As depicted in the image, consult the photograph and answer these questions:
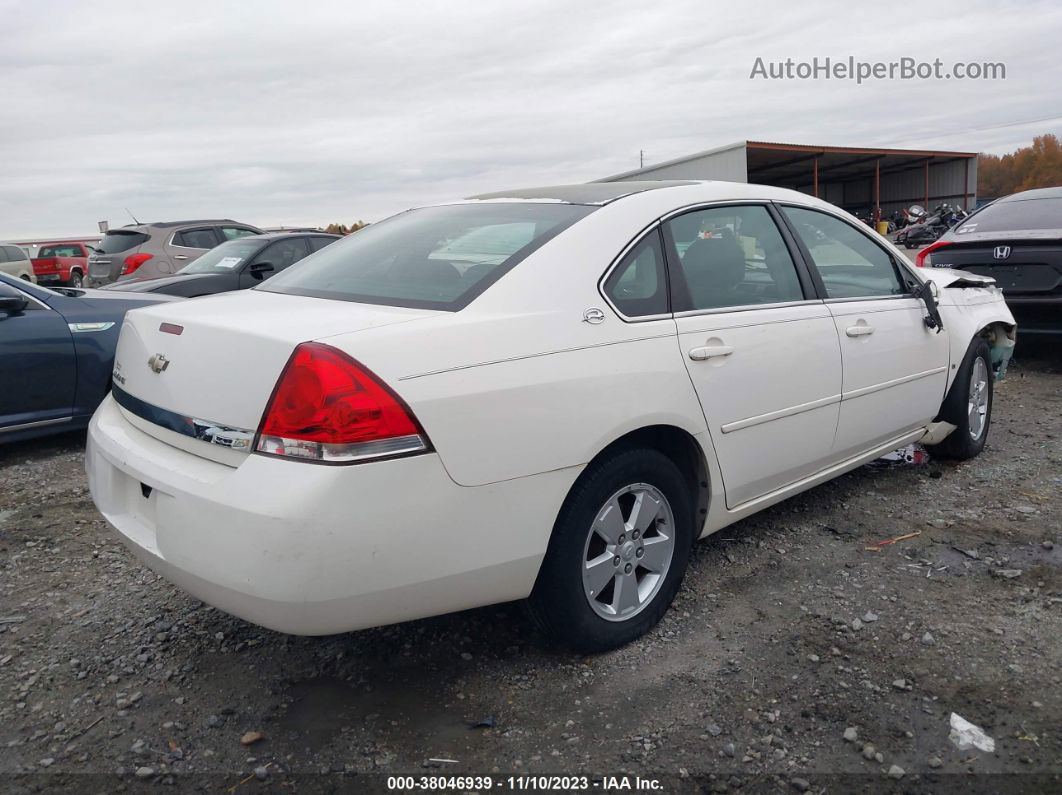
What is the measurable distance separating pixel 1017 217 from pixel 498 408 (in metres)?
6.58

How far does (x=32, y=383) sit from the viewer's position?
517 centimetres

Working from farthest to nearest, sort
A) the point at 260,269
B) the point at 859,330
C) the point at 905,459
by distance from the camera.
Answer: the point at 260,269, the point at 905,459, the point at 859,330

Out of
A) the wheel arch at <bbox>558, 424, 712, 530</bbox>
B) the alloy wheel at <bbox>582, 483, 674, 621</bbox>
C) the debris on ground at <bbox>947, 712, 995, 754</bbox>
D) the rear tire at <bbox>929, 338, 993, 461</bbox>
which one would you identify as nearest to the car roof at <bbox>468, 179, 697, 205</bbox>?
the wheel arch at <bbox>558, 424, 712, 530</bbox>

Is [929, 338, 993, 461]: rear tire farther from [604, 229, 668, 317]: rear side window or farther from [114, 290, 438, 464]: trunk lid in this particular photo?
[114, 290, 438, 464]: trunk lid

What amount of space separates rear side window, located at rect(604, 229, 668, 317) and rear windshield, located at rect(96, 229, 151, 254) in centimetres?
1078

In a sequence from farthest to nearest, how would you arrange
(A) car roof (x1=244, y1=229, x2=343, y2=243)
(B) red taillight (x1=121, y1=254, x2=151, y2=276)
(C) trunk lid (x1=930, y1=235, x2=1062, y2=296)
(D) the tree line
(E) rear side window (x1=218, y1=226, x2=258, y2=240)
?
(D) the tree line
(E) rear side window (x1=218, y1=226, x2=258, y2=240)
(B) red taillight (x1=121, y1=254, x2=151, y2=276)
(A) car roof (x1=244, y1=229, x2=343, y2=243)
(C) trunk lid (x1=930, y1=235, x2=1062, y2=296)

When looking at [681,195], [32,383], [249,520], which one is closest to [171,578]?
[249,520]

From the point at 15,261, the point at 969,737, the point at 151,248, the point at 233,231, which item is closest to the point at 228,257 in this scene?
the point at 151,248

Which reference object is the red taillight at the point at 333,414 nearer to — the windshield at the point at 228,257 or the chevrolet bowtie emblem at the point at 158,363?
the chevrolet bowtie emblem at the point at 158,363

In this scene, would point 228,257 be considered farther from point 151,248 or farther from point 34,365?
point 34,365

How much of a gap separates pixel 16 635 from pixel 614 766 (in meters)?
2.19

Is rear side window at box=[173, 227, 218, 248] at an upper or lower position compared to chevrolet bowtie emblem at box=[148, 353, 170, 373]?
upper

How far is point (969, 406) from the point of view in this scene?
4.54 metres

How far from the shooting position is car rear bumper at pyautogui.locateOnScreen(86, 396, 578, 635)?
207cm
